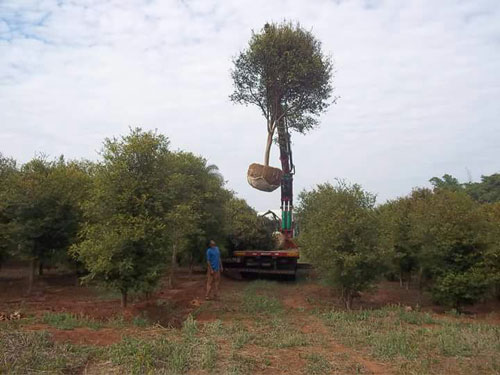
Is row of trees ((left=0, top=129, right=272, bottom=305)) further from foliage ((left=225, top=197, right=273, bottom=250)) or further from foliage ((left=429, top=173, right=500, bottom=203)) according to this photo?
foliage ((left=429, top=173, right=500, bottom=203))

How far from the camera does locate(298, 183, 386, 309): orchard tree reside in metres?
11.9

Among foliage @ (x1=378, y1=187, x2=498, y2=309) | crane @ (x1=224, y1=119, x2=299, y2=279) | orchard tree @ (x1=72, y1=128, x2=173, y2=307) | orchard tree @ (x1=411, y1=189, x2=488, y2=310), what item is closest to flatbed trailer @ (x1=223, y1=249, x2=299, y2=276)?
crane @ (x1=224, y1=119, x2=299, y2=279)

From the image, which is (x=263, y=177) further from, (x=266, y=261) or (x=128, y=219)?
(x=128, y=219)

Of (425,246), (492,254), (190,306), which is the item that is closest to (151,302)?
(190,306)

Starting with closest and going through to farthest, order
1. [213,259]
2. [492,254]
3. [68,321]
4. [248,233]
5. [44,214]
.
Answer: [68,321]
[492,254]
[213,259]
[44,214]
[248,233]

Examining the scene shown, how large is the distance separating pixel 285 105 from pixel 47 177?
1159 centimetres

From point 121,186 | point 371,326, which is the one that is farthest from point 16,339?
point 371,326

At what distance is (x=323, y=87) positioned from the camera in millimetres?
21516

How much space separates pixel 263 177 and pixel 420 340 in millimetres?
12550

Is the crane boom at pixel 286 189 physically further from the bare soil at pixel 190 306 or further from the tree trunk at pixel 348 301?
the tree trunk at pixel 348 301

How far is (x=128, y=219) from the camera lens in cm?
1023

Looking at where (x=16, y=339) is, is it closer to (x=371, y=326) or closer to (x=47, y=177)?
(x=371, y=326)

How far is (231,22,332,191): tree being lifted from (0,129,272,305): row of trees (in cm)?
369

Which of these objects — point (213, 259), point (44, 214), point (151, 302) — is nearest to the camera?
point (151, 302)
